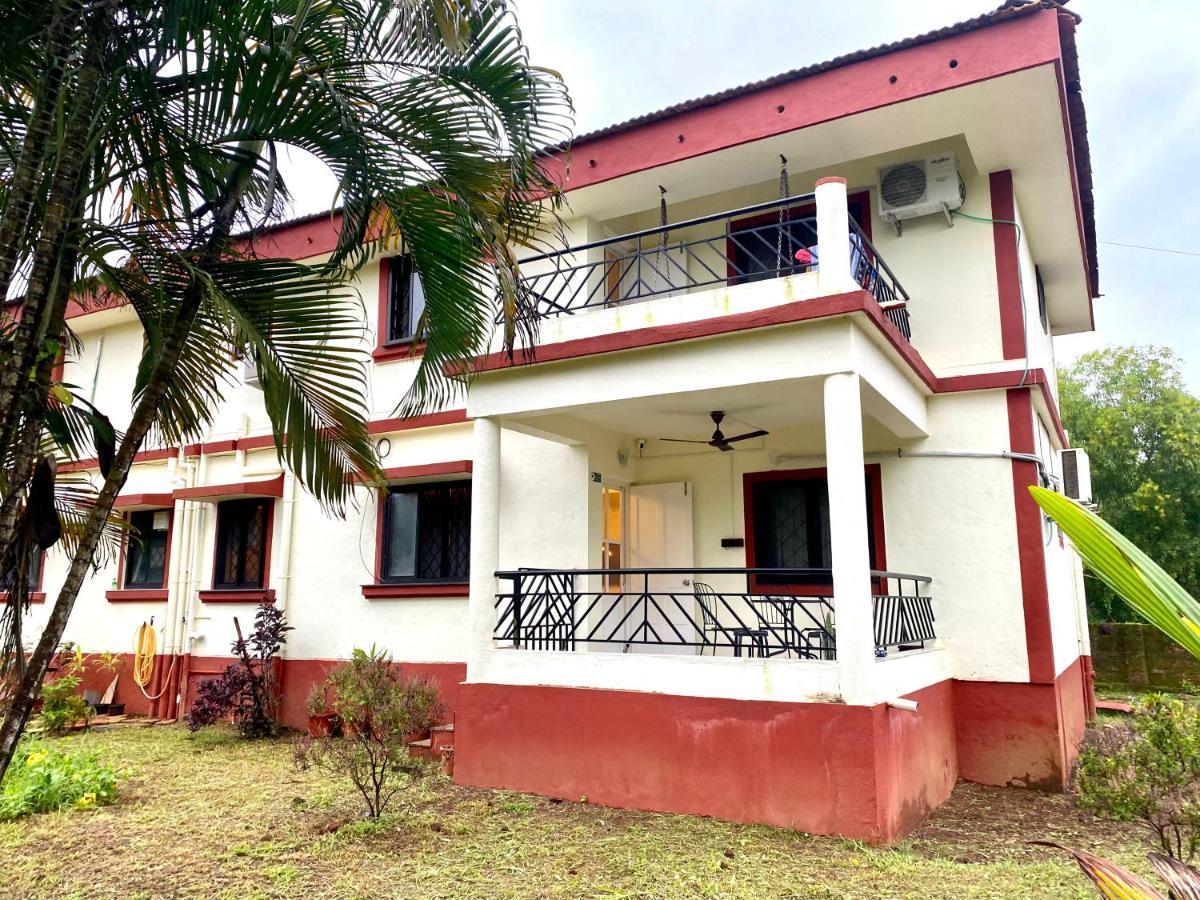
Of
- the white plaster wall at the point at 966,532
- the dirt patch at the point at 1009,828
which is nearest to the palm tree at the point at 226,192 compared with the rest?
the dirt patch at the point at 1009,828

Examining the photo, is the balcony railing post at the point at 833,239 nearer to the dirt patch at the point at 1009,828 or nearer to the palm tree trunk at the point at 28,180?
the dirt patch at the point at 1009,828

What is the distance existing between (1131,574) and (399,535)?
415 inches

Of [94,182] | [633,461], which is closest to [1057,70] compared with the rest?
[633,461]

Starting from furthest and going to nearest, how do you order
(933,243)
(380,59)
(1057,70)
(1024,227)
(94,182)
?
(1024,227)
(933,243)
(1057,70)
(380,59)
(94,182)

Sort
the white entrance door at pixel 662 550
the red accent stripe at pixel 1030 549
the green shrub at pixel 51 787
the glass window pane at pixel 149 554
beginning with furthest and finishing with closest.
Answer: the glass window pane at pixel 149 554 → the white entrance door at pixel 662 550 → the red accent stripe at pixel 1030 549 → the green shrub at pixel 51 787

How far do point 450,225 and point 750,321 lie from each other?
2825 mm

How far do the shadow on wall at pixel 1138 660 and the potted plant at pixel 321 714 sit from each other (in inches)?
612

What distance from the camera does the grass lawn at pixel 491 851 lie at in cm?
527

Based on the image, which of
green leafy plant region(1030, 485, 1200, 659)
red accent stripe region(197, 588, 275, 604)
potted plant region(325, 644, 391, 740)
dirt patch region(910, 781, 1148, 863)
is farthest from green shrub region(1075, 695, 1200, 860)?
red accent stripe region(197, 588, 275, 604)

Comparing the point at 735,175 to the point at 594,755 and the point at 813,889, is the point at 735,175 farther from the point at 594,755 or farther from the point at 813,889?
the point at 813,889

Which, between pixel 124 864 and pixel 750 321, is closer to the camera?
pixel 124 864

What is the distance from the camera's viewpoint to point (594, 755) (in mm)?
7238

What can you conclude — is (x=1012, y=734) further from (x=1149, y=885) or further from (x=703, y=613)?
(x=1149, y=885)

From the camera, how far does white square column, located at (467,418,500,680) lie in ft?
26.3
